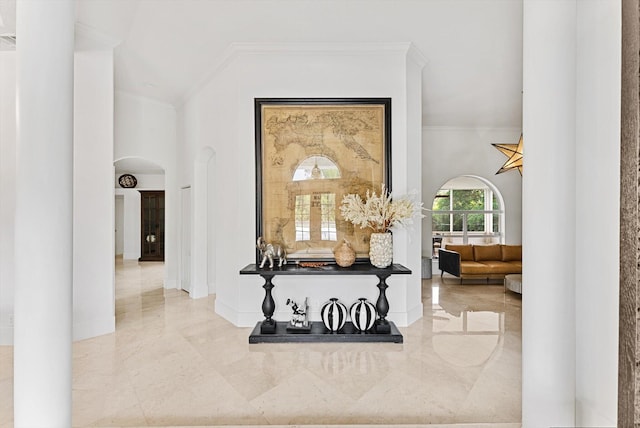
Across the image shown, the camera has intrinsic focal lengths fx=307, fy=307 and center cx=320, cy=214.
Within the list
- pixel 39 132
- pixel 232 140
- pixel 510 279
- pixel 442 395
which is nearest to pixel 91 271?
pixel 232 140

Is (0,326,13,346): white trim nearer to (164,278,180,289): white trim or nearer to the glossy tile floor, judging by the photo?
the glossy tile floor

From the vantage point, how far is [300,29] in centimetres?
311

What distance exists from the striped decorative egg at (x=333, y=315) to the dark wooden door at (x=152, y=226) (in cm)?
686

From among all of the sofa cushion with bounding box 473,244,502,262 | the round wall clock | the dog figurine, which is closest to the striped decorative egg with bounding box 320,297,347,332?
the dog figurine

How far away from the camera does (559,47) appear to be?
3.96ft

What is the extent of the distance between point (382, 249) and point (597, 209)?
2.05 metres

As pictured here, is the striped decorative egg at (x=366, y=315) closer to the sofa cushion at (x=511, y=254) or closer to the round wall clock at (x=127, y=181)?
the sofa cushion at (x=511, y=254)

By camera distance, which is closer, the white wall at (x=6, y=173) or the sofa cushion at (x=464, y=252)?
the white wall at (x=6, y=173)

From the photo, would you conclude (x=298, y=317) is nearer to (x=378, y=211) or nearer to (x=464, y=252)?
(x=378, y=211)

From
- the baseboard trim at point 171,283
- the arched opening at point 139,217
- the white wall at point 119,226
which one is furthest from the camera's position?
the white wall at point 119,226

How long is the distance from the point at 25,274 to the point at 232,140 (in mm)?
2583

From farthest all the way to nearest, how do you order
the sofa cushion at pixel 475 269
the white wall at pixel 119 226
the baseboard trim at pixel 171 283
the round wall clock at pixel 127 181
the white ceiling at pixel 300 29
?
the white wall at pixel 119 226 < the round wall clock at pixel 127 181 < the sofa cushion at pixel 475 269 < the baseboard trim at pixel 171 283 < the white ceiling at pixel 300 29

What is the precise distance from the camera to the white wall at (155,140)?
15.6ft

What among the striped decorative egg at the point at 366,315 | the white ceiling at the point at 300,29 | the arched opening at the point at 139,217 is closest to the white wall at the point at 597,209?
the striped decorative egg at the point at 366,315
